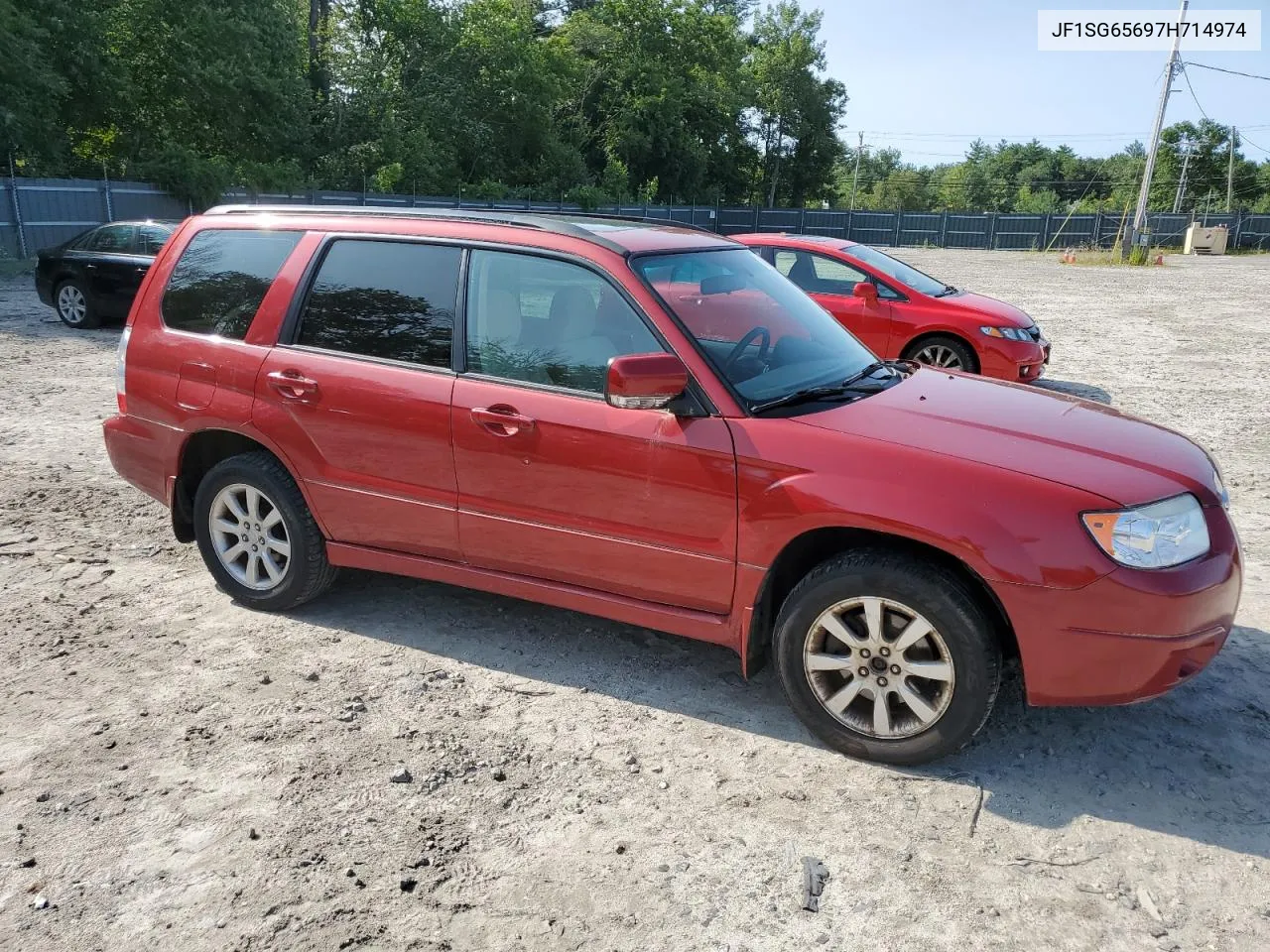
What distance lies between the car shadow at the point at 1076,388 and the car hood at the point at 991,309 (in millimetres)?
716

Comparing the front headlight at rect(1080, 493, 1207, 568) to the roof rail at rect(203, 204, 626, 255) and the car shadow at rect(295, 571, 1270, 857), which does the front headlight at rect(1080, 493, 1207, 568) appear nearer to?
the car shadow at rect(295, 571, 1270, 857)

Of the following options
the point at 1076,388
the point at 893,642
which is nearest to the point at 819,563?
the point at 893,642

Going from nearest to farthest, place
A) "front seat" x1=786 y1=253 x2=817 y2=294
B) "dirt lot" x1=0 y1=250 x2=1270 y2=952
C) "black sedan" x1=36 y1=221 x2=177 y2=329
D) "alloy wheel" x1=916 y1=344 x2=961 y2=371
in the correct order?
1. "dirt lot" x1=0 y1=250 x2=1270 y2=952
2. "alloy wheel" x1=916 y1=344 x2=961 y2=371
3. "front seat" x1=786 y1=253 x2=817 y2=294
4. "black sedan" x1=36 y1=221 x2=177 y2=329

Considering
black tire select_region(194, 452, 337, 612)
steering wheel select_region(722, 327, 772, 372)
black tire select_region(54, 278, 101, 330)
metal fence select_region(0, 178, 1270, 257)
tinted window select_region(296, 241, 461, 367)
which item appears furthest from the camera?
metal fence select_region(0, 178, 1270, 257)

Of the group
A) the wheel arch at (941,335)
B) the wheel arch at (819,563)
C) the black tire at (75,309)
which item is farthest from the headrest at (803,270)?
the black tire at (75,309)

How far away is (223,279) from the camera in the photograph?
4.71 metres

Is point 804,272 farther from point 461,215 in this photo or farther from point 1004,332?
point 461,215

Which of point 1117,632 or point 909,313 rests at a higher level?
point 909,313

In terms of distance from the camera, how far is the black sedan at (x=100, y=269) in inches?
518

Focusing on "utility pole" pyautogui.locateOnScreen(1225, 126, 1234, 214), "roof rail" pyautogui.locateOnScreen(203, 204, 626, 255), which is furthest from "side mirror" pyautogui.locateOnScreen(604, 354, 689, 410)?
"utility pole" pyautogui.locateOnScreen(1225, 126, 1234, 214)

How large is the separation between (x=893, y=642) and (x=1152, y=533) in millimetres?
895

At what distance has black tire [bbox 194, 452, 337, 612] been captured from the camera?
4.46 metres

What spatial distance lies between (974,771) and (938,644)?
54cm

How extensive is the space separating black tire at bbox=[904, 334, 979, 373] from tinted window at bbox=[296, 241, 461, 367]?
648 centimetres
